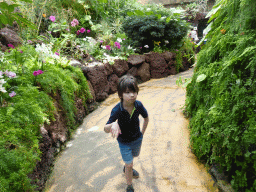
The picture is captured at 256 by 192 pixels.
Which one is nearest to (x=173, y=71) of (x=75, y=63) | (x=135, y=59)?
(x=135, y=59)

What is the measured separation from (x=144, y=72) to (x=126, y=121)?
216 inches

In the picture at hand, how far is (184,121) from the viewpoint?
11.3ft

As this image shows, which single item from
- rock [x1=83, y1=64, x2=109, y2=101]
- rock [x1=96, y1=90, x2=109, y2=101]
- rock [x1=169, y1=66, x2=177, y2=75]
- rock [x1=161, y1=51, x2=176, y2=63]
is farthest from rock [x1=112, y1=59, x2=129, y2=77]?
rock [x1=169, y1=66, x2=177, y2=75]

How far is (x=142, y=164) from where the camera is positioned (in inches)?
94.0

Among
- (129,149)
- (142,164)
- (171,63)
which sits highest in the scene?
(171,63)

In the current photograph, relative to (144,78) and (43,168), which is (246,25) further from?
(144,78)

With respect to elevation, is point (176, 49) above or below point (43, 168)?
above

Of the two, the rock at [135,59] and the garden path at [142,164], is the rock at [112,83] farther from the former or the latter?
the garden path at [142,164]

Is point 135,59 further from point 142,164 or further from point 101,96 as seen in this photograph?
point 142,164

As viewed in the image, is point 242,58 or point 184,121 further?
point 184,121

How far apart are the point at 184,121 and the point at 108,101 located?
97.3 inches

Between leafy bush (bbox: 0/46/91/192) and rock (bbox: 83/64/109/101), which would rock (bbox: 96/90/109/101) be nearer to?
rock (bbox: 83/64/109/101)

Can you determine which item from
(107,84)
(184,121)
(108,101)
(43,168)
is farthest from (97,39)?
(43,168)

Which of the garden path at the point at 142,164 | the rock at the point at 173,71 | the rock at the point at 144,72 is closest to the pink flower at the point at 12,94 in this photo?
the garden path at the point at 142,164
